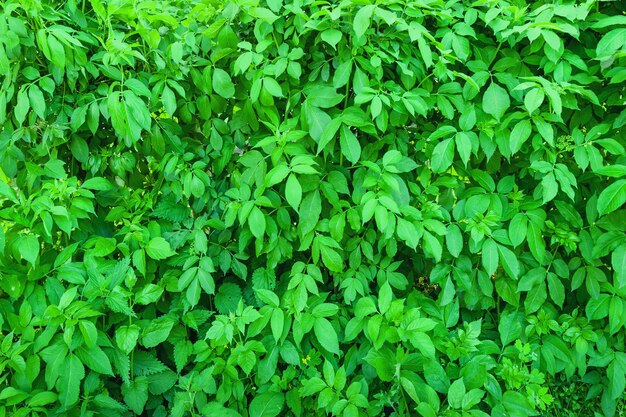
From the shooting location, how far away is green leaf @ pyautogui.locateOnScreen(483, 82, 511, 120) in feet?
7.90

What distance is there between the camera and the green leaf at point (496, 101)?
2.41 meters

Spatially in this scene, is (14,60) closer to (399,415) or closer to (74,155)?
(74,155)

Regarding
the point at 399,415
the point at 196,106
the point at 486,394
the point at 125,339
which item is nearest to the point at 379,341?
the point at 399,415

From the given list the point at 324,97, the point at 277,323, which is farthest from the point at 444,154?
the point at 277,323

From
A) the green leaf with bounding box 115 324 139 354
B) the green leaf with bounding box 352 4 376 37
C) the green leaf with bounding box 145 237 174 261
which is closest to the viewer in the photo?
the green leaf with bounding box 352 4 376 37

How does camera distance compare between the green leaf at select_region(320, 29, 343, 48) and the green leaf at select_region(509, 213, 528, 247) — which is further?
the green leaf at select_region(509, 213, 528, 247)

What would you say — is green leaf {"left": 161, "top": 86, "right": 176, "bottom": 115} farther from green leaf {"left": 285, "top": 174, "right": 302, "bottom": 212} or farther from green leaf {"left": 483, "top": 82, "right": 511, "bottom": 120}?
green leaf {"left": 483, "top": 82, "right": 511, "bottom": 120}

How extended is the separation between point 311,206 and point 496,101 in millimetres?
898

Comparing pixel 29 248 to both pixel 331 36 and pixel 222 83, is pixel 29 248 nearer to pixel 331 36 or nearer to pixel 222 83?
pixel 222 83

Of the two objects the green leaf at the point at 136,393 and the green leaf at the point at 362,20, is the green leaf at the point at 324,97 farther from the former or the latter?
the green leaf at the point at 136,393

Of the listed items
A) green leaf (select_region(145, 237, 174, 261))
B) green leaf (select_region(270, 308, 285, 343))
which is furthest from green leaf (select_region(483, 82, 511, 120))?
green leaf (select_region(145, 237, 174, 261))

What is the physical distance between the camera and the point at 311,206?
2377 millimetres

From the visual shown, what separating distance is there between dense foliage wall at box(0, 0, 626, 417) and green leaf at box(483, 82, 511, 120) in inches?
0.5

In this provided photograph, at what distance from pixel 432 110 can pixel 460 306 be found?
0.92 m
